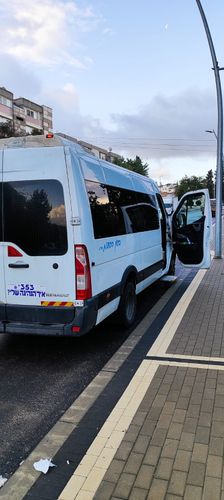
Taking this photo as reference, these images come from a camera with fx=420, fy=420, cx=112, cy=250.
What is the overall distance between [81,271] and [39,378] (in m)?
1.28

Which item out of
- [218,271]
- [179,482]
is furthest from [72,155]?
[218,271]

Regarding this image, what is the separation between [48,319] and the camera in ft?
15.6

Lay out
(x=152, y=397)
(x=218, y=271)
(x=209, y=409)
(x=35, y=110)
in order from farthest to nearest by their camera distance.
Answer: (x=35, y=110) → (x=218, y=271) → (x=152, y=397) → (x=209, y=409)

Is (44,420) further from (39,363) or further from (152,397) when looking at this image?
(39,363)

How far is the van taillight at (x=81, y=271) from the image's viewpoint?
4.65 metres

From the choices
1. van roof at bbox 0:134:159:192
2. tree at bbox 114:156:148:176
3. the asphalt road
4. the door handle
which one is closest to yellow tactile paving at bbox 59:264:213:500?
the asphalt road

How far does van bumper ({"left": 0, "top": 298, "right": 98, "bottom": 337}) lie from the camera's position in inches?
185

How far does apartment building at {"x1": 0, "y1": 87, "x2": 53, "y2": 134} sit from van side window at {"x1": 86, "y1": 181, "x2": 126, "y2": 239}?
146 ft

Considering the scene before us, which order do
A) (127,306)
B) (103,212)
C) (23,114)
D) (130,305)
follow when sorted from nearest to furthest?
(103,212), (127,306), (130,305), (23,114)

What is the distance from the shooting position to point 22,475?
298 centimetres

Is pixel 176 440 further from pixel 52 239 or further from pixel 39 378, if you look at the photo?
pixel 52 239

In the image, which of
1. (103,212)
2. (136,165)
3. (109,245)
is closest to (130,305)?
(109,245)

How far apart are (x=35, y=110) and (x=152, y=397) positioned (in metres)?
59.9

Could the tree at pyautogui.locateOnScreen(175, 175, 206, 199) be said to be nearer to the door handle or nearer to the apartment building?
the apartment building
